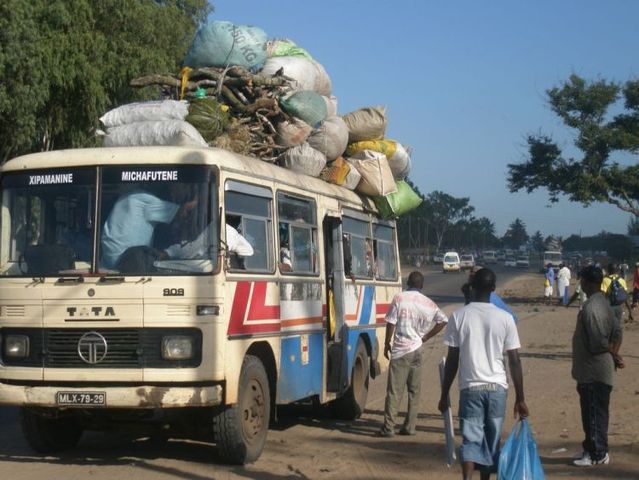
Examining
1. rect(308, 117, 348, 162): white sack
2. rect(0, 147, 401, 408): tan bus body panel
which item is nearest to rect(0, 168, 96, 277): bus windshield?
rect(0, 147, 401, 408): tan bus body panel

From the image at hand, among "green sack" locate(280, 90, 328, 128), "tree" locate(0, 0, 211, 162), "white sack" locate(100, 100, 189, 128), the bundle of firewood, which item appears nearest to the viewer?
"white sack" locate(100, 100, 189, 128)

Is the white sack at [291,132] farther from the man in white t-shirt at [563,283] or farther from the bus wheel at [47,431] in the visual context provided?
the man in white t-shirt at [563,283]

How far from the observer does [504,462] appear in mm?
6703

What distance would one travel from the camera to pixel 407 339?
1084 centimetres

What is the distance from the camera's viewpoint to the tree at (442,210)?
140000 mm

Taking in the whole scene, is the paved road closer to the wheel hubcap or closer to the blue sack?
the wheel hubcap

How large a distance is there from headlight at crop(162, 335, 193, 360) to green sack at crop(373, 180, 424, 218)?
5.81m

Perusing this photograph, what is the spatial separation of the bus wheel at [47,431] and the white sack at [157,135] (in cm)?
268

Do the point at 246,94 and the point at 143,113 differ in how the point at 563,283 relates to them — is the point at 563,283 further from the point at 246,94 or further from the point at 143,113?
the point at 143,113

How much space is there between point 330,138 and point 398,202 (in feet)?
7.41

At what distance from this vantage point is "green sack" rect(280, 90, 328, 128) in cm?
1119

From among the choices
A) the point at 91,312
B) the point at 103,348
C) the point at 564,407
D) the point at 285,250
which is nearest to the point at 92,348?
the point at 103,348

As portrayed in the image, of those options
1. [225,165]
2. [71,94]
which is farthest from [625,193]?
[225,165]

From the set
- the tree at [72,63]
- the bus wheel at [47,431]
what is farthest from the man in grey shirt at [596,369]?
the tree at [72,63]
